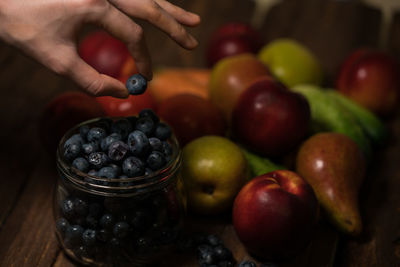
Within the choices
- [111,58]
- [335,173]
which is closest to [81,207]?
[335,173]

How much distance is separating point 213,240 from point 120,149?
24 centimetres

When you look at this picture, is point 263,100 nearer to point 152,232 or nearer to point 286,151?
point 286,151

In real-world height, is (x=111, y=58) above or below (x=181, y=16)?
below

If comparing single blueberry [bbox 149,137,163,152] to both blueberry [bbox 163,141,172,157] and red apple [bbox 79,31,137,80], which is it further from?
red apple [bbox 79,31,137,80]

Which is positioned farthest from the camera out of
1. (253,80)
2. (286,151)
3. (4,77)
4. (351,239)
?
(4,77)

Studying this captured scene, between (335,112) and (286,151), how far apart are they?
0.58ft

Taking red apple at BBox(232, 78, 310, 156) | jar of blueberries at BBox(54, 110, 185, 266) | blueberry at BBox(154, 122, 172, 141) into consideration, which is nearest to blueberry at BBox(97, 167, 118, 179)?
jar of blueberries at BBox(54, 110, 185, 266)

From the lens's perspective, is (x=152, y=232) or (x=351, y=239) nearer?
(x=152, y=232)

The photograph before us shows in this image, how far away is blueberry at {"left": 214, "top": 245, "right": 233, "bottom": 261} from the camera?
816mm

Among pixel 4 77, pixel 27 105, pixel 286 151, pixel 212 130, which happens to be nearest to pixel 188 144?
pixel 212 130

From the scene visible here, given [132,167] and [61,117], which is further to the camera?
[61,117]

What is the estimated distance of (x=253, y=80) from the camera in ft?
3.70

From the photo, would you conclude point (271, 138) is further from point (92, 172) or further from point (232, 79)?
point (92, 172)

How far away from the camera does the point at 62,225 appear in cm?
77
